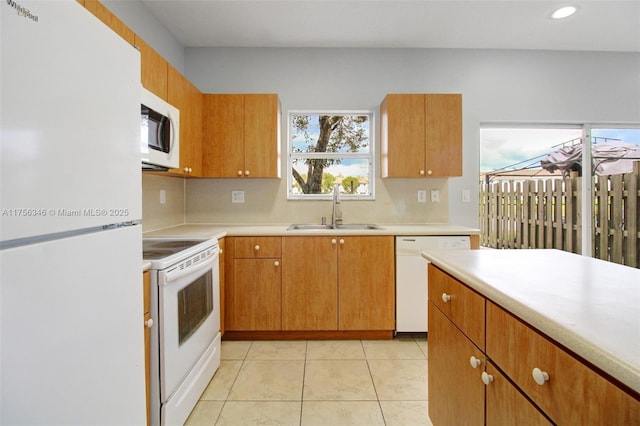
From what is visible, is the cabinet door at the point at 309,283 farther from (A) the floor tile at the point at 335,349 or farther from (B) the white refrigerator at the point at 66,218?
(B) the white refrigerator at the point at 66,218

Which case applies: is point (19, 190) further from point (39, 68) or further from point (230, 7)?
point (230, 7)

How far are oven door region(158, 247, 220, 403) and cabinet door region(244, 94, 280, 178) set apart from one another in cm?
95

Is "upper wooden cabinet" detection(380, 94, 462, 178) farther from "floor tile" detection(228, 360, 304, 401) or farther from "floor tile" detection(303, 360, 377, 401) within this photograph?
"floor tile" detection(228, 360, 304, 401)

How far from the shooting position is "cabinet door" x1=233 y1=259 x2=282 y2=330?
8.12 ft

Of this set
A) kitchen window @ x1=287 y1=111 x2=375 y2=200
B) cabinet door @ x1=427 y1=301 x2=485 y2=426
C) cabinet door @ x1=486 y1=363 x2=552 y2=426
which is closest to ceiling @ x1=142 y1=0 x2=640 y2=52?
kitchen window @ x1=287 y1=111 x2=375 y2=200

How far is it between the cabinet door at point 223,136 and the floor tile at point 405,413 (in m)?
2.07

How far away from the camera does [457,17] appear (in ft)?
8.30

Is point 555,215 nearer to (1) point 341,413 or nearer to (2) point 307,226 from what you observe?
(2) point 307,226

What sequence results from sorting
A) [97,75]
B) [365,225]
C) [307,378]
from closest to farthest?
[97,75]
[307,378]
[365,225]

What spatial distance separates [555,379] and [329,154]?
2661 millimetres

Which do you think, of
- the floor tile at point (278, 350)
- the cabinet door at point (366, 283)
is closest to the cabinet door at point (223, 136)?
the cabinet door at point (366, 283)

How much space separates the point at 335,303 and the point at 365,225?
2.77 ft

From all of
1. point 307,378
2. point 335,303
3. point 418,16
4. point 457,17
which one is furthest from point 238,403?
point 457,17

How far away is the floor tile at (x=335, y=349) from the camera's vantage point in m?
2.28
